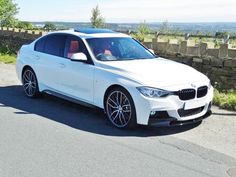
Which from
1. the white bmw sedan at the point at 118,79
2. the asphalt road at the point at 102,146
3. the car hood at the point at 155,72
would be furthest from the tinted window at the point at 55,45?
the car hood at the point at 155,72

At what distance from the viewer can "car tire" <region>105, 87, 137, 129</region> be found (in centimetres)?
673

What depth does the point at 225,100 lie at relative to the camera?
28.3ft

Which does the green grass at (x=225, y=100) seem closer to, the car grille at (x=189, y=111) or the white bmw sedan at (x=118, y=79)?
the white bmw sedan at (x=118, y=79)

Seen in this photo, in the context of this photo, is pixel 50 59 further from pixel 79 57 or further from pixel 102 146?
pixel 102 146

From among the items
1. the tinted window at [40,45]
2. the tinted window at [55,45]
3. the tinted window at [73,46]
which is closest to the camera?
the tinted window at [73,46]

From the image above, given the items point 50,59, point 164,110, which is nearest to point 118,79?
point 164,110

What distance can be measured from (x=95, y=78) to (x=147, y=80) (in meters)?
1.10

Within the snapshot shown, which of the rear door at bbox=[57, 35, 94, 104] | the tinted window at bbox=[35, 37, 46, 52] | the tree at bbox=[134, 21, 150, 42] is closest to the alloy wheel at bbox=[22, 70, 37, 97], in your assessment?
the tinted window at bbox=[35, 37, 46, 52]

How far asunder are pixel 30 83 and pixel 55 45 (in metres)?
1.13

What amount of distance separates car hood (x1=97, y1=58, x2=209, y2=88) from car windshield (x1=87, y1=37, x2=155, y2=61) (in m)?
0.29

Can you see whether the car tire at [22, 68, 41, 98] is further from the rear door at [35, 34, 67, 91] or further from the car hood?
the car hood

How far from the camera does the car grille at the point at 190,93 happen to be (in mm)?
6598

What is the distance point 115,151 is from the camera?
580 centimetres

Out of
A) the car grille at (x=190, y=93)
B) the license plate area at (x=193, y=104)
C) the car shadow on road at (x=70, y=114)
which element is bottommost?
the car shadow on road at (x=70, y=114)
